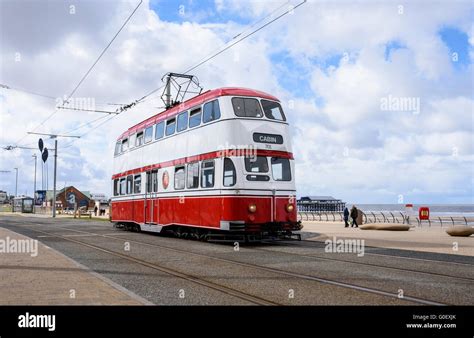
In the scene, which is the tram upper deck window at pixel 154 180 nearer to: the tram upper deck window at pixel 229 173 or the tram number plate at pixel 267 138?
the tram upper deck window at pixel 229 173

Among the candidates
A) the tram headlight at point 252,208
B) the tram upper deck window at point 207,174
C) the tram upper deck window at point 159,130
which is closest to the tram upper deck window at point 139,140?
the tram upper deck window at point 159,130

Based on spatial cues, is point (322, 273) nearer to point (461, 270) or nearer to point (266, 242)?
point (461, 270)

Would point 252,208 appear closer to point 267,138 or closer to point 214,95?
point 267,138

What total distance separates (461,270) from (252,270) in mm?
4502

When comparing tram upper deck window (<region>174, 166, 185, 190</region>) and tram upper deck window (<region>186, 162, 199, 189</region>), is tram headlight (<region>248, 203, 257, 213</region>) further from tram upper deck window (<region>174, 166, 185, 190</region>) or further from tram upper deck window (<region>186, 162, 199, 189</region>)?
tram upper deck window (<region>174, 166, 185, 190</region>)

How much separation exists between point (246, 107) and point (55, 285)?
32.0ft

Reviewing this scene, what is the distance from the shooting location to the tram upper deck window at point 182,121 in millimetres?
18922

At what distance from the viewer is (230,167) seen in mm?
16234

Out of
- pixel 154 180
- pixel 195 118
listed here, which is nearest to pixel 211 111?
pixel 195 118

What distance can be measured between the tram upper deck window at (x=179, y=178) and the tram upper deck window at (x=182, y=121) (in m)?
1.50

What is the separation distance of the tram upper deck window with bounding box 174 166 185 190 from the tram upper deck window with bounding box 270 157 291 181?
377cm

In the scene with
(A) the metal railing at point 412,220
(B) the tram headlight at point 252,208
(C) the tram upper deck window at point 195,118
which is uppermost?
(C) the tram upper deck window at point 195,118

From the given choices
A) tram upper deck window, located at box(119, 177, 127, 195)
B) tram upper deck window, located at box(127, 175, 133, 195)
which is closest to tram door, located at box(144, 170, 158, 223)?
tram upper deck window, located at box(127, 175, 133, 195)
